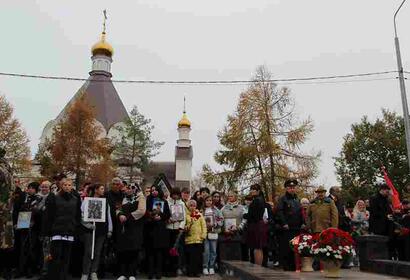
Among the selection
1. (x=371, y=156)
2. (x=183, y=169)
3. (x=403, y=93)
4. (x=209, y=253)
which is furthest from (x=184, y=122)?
(x=209, y=253)

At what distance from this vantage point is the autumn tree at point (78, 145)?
2995cm

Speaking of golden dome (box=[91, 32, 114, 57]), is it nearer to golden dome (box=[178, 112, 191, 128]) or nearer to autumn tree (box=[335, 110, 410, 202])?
golden dome (box=[178, 112, 191, 128])

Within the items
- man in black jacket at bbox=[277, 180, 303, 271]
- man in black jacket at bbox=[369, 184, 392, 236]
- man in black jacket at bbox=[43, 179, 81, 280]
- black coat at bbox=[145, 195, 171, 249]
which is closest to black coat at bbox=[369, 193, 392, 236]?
man in black jacket at bbox=[369, 184, 392, 236]

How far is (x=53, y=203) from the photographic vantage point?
6.87 metres

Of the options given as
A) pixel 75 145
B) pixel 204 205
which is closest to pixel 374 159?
pixel 75 145

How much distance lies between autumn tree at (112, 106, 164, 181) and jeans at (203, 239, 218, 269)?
26.8 m

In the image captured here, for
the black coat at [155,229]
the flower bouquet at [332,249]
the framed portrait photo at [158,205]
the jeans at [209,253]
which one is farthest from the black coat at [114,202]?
the flower bouquet at [332,249]

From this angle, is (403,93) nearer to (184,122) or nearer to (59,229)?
(59,229)

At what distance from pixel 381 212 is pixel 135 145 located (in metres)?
28.5

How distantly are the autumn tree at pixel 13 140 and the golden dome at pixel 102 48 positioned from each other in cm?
2171

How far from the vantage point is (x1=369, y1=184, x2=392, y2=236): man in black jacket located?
9805 mm

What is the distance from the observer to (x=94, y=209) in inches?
308

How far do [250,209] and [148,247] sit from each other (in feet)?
7.64

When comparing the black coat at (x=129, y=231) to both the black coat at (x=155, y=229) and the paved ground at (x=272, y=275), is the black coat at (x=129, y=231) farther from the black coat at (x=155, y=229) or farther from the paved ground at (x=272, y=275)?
the paved ground at (x=272, y=275)
